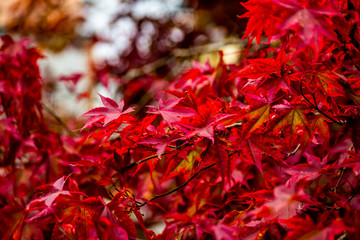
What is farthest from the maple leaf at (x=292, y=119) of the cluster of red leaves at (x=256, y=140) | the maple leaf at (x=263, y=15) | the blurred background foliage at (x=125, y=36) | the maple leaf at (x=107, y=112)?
the blurred background foliage at (x=125, y=36)

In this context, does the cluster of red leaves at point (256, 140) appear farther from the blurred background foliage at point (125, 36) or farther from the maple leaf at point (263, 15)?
the blurred background foliage at point (125, 36)

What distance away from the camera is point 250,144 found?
0.74 metres

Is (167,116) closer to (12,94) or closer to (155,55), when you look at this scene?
(12,94)

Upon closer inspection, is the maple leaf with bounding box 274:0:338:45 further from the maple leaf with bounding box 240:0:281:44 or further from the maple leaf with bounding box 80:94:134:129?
the maple leaf with bounding box 80:94:134:129

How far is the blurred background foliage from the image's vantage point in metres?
3.17

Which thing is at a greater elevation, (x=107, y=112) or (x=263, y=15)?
(x=263, y=15)

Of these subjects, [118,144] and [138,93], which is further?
[138,93]

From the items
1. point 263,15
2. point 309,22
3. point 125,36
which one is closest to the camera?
point 309,22

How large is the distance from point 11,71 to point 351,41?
140cm

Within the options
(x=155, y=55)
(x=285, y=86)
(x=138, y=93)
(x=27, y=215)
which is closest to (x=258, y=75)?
(x=285, y=86)

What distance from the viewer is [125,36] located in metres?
3.88

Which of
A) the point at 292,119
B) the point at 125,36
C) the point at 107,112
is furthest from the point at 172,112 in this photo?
the point at 125,36

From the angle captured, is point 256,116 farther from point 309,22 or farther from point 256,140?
point 309,22

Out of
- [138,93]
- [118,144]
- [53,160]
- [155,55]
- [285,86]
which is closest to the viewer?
[285,86]
